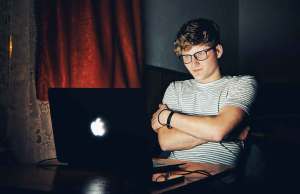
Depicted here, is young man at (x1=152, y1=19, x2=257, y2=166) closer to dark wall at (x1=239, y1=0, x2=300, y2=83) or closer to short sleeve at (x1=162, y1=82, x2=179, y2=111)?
short sleeve at (x1=162, y1=82, x2=179, y2=111)

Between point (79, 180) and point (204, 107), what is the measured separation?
0.98 metres

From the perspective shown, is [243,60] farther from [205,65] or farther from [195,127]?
[195,127]

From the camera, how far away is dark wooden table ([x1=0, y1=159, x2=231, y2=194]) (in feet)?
4.11

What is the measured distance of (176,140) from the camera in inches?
80.3

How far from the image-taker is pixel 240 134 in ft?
6.73

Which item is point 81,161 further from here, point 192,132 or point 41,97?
point 41,97

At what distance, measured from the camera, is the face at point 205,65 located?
223 cm

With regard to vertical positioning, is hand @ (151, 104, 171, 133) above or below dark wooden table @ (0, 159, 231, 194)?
above

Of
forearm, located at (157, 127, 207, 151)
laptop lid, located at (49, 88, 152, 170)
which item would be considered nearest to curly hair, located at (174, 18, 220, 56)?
forearm, located at (157, 127, 207, 151)

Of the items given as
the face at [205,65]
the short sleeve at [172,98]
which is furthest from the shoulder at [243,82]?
the short sleeve at [172,98]

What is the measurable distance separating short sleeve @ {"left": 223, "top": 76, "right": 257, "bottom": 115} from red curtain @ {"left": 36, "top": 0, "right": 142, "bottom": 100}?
0.74 metres

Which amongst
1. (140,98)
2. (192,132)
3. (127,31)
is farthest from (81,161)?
(127,31)

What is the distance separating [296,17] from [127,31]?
6.68ft

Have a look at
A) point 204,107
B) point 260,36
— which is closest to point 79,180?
point 204,107
